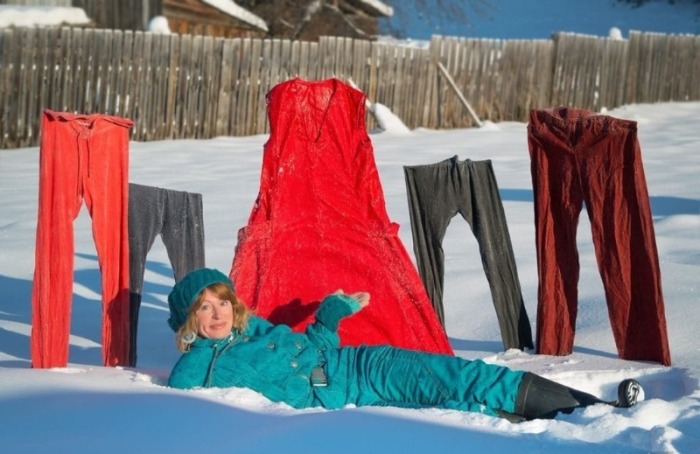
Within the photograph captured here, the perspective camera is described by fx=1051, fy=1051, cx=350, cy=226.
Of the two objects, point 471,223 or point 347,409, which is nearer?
point 347,409

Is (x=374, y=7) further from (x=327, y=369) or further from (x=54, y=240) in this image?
(x=327, y=369)

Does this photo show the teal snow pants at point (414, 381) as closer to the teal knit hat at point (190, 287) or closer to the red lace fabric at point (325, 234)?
the teal knit hat at point (190, 287)

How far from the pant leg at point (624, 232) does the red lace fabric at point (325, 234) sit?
2.50ft

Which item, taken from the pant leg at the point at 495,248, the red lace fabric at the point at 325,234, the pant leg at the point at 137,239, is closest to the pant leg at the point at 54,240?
the pant leg at the point at 137,239

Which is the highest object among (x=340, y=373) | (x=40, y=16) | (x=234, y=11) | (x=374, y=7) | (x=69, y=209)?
(x=374, y=7)

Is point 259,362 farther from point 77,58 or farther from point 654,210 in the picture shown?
point 77,58

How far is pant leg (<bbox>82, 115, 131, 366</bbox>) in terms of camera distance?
417 centimetres

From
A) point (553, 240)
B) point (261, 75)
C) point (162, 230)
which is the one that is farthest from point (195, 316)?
point (261, 75)

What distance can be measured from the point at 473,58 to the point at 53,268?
39.8 ft

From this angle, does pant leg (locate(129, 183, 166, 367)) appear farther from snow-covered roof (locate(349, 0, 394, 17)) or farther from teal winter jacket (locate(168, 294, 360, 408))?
snow-covered roof (locate(349, 0, 394, 17))

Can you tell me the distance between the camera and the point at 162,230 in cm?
455

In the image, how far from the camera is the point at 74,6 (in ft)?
58.4

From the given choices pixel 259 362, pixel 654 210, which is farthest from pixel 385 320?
pixel 654 210

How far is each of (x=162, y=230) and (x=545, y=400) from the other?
1.86m
